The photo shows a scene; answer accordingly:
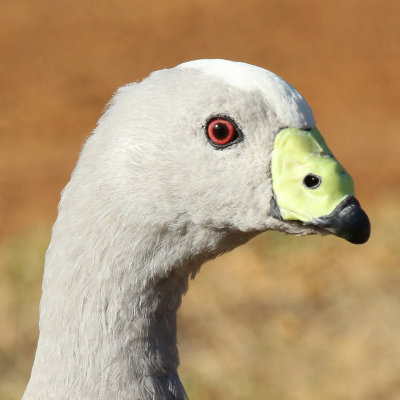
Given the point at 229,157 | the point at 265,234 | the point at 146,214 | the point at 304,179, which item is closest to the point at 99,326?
the point at 146,214

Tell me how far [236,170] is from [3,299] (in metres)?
4.89

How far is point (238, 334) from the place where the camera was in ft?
22.7

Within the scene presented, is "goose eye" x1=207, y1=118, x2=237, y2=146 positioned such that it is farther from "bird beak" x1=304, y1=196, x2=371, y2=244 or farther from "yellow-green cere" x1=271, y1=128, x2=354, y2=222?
"bird beak" x1=304, y1=196, x2=371, y2=244

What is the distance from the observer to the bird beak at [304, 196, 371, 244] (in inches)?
104

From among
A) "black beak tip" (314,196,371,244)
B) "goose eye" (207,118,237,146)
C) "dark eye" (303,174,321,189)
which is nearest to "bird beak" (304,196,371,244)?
"black beak tip" (314,196,371,244)

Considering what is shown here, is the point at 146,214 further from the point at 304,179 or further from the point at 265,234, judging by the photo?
the point at 265,234

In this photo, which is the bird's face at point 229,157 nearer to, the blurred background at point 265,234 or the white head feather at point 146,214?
the white head feather at point 146,214

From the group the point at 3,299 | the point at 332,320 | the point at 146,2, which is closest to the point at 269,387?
the point at 332,320

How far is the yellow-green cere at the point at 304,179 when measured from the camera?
269cm

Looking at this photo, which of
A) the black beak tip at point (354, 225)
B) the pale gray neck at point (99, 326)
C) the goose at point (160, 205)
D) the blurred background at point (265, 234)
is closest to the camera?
the black beak tip at point (354, 225)

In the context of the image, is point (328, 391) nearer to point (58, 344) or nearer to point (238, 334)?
point (238, 334)

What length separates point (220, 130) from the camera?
2781 mm

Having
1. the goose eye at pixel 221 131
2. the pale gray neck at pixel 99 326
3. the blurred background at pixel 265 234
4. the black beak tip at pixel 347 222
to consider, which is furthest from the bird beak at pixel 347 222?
the blurred background at pixel 265 234

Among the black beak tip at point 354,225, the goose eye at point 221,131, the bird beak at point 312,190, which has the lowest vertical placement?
the black beak tip at point 354,225
